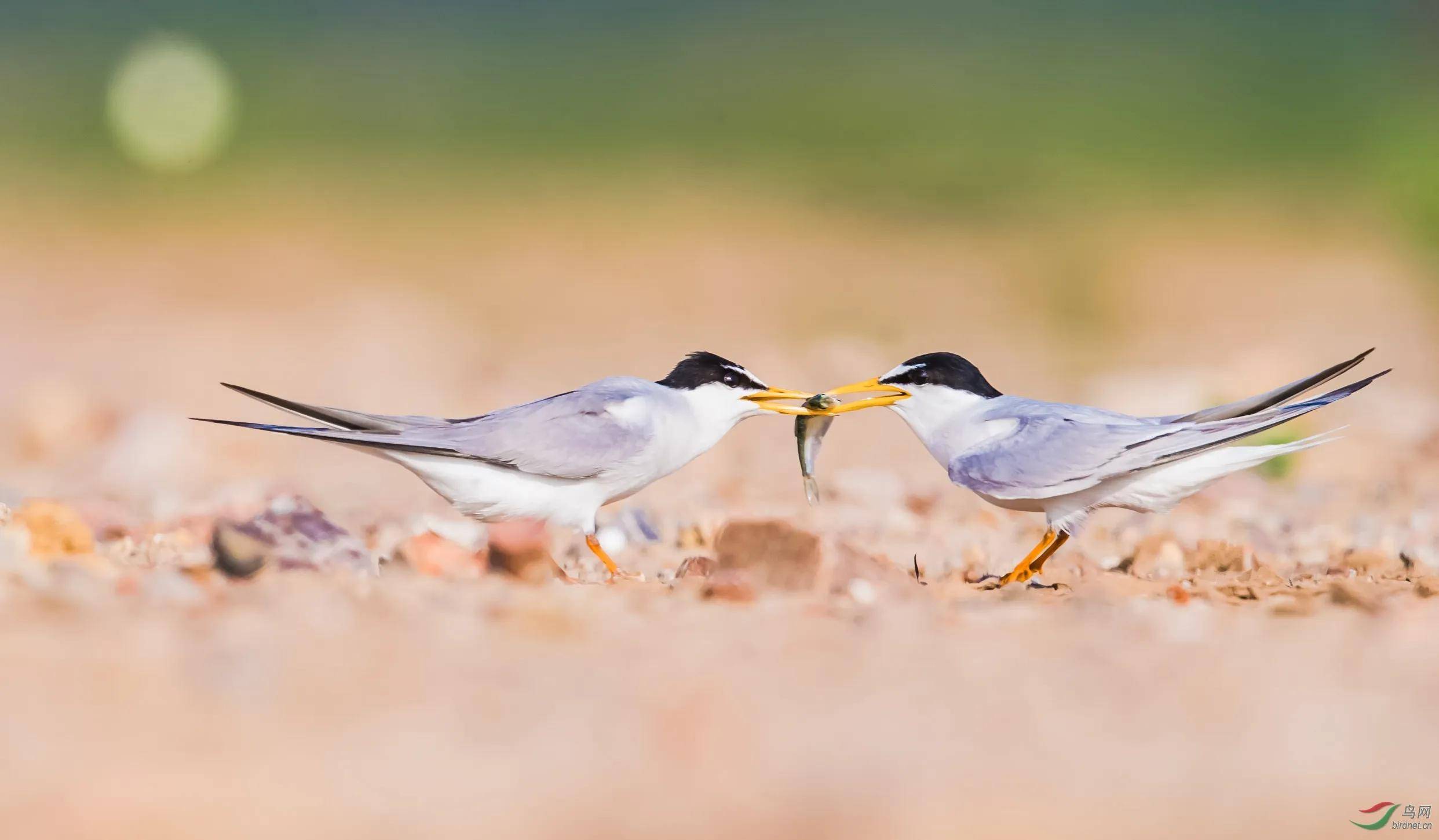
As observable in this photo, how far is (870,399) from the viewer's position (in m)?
5.38

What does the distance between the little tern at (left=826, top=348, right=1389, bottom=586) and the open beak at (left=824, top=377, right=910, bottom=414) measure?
25 cm

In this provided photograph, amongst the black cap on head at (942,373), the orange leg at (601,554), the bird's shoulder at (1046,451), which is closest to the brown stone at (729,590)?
the orange leg at (601,554)

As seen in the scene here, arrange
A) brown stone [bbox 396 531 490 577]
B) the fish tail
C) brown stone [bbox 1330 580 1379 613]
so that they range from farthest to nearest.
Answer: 1. the fish tail
2. brown stone [bbox 396 531 490 577]
3. brown stone [bbox 1330 580 1379 613]

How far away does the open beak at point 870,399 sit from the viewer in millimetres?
5367

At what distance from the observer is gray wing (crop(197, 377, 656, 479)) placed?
16.3 ft

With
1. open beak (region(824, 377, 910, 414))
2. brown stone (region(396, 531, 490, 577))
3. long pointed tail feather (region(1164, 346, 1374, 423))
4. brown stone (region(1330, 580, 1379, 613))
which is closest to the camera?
brown stone (region(1330, 580, 1379, 613))

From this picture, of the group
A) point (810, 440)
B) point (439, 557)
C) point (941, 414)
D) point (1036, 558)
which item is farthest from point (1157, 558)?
point (439, 557)

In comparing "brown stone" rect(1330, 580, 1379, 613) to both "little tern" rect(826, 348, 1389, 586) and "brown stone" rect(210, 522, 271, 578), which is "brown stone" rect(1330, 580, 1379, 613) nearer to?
"little tern" rect(826, 348, 1389, 586)

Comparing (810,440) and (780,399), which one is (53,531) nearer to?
(780,399)

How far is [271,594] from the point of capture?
12.6 feet

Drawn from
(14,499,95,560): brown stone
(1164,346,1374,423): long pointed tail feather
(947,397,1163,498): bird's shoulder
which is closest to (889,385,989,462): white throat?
(947,397,1163,498): bird's shoulder

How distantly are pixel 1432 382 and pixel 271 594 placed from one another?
11.5 m

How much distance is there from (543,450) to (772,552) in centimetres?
98

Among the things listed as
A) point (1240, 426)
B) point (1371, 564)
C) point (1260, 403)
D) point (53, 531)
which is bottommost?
point (53, 531)
